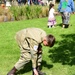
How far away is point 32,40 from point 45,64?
1520 mm

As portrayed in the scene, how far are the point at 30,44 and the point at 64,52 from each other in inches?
103

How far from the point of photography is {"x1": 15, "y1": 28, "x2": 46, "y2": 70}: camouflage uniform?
19.4 feet

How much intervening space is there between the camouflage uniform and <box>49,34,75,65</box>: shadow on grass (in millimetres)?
1439

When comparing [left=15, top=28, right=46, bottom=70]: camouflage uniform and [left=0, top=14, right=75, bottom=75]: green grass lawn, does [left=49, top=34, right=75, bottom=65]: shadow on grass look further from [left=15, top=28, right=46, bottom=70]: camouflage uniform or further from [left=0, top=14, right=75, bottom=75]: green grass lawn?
[left=15, top=28, right=46, bottom=70]: camouflage uniform

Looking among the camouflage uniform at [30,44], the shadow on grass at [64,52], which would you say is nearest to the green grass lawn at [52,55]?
the shadow on grass at [64,52]

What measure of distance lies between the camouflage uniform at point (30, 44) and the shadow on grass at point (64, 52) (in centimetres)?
144

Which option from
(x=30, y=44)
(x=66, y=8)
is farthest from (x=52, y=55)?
(x=66, y=8)

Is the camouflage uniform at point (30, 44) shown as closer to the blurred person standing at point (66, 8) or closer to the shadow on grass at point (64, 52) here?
the shadow on grass at point (64, 52)

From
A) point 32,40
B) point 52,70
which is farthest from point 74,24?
point 32,40

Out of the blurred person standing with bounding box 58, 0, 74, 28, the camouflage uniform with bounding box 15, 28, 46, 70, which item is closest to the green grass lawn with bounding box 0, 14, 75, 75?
the camouflage uniform with bounding box 15, 28, 46, 70

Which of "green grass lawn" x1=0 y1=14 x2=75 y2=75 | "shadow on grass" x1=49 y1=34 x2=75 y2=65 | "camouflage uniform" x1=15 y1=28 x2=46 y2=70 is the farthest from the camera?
"shadow on grass" x1=49 y1=34 x2=75 y2=65

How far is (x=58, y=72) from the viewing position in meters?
6.72

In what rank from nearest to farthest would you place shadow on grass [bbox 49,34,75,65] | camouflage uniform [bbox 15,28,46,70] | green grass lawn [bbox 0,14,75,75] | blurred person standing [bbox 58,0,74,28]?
camouflage uniform [bbox 15,28,46,70] < green grass lawn [bbox 0,14,75,75] < shadow on grass [bbox 49,34,75,65] < blurred person standing [bbox 58,0,74,28]

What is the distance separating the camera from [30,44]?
5969mm
